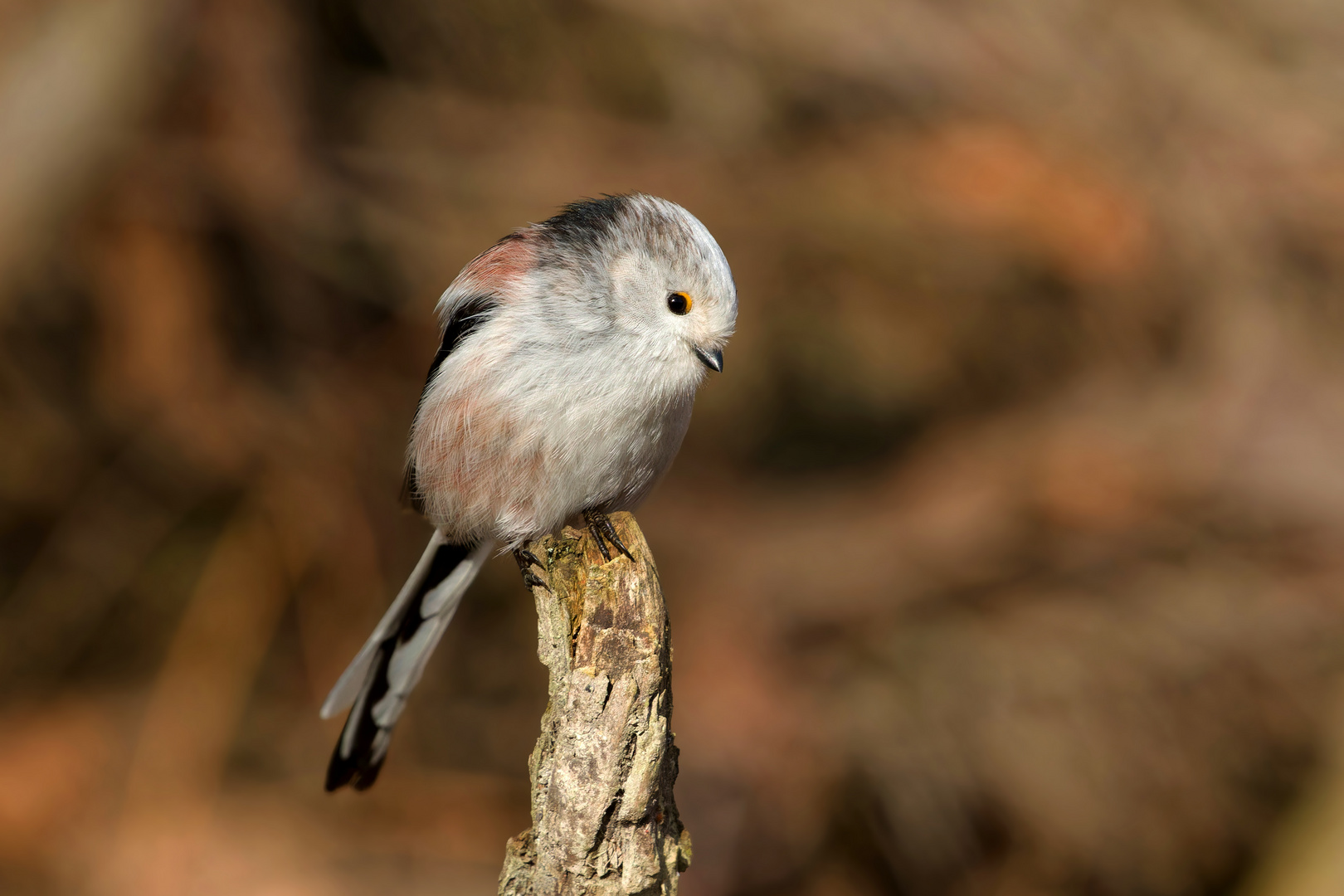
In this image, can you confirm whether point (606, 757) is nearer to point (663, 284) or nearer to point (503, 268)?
point (663, 284)

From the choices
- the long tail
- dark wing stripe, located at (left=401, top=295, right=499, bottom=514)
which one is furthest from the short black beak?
the long tail

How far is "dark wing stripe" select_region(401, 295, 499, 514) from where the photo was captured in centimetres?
289

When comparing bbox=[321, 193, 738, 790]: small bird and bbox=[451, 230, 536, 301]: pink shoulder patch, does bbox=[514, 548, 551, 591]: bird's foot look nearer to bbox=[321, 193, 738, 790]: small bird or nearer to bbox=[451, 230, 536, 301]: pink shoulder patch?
bbox=[321, 193, 738, 790]: small bird

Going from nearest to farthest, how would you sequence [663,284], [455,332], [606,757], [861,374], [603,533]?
[606,757] → [603,533] → [663,284] → [455,332] → [861,374]

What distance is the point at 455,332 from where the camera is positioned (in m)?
3.10

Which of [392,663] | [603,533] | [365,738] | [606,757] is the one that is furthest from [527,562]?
[606,757]

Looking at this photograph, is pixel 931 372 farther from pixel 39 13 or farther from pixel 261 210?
pixel 39 13

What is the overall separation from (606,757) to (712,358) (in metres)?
1.21

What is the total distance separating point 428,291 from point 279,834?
10.6ft

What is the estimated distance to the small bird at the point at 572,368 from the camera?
2594 millimetres

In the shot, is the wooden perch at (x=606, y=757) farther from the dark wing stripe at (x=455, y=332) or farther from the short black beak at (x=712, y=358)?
the dark wing stripe at (x=455, y=332)

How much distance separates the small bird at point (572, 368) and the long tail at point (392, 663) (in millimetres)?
375

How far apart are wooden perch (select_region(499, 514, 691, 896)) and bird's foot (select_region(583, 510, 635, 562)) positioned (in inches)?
8.0

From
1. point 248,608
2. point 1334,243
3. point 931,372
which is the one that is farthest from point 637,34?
point 1334,243
